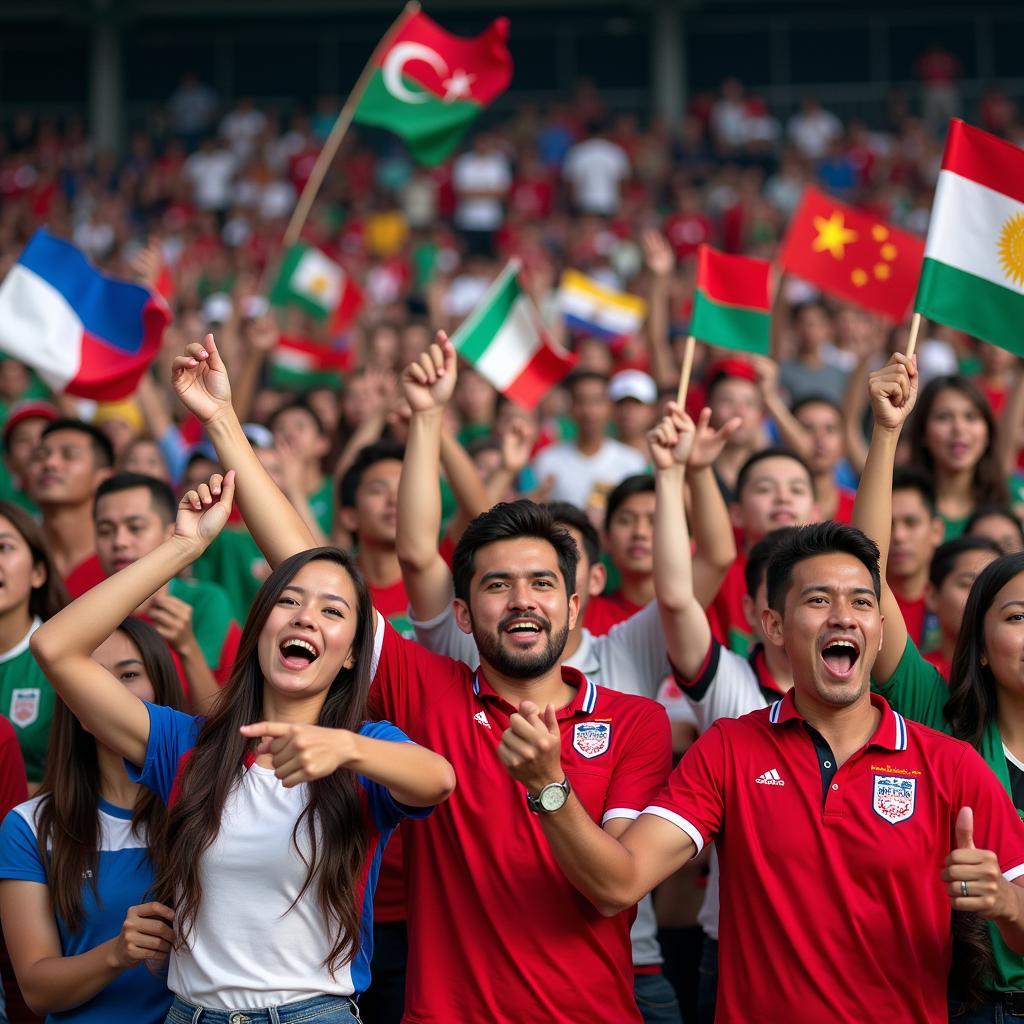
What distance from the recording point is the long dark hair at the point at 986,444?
618 cm

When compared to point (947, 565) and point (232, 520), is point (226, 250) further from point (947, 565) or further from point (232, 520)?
point (947, 565)

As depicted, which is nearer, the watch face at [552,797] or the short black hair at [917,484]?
the watch face at [552,797]

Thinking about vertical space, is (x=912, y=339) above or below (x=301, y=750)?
above

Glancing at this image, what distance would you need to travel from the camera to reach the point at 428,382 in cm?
432

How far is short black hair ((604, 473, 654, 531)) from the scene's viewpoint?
5.41 meters

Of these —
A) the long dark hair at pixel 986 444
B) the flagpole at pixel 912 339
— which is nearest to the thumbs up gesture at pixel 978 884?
the flagpole at pixel 912 339

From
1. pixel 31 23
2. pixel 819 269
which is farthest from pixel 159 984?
pixel 31 23

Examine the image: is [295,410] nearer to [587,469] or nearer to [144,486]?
[587,469]

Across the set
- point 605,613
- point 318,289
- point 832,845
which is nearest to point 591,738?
point 832,845

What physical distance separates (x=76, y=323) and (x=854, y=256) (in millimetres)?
3779

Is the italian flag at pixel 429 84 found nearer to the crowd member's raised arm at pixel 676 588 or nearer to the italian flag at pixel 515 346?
the italian flag at pixel 515 346

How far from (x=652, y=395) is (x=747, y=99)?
46.6ft

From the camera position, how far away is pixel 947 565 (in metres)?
4.84

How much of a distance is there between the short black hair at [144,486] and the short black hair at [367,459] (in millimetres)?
741
